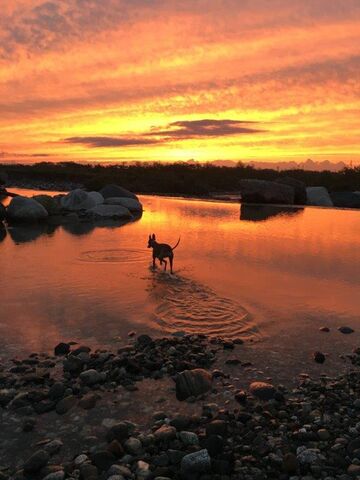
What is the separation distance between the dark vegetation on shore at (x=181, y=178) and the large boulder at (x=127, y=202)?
56.1 feet

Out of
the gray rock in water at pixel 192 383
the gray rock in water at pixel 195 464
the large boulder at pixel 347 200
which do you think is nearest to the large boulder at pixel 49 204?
the gray rock in water at pixel 192 383

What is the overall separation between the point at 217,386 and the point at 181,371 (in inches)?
19.9

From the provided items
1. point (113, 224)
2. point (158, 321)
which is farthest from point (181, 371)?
point (113, 224)

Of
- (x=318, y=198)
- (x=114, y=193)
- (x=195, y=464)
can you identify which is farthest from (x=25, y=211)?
(x=318, y=198)

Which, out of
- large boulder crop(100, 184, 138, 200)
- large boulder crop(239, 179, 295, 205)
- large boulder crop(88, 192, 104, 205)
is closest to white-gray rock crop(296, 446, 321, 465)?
large boulder crop(88, 192, 104, 205)

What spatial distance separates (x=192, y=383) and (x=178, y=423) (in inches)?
28.4

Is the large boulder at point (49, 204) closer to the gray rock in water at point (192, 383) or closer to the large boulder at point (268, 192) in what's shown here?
the large boulder at point (268, 192)

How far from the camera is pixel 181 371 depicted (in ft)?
18.0

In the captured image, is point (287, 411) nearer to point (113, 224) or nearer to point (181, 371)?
point (181, 371)

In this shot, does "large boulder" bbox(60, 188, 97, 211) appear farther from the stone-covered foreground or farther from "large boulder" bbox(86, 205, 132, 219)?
the stone-covered foreground

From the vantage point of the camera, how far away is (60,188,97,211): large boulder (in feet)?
79.9

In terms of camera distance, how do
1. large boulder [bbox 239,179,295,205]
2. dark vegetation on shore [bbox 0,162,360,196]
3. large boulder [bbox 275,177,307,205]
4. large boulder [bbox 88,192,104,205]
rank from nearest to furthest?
Answer: large boulder [bbox 88,192,104,205]
large boulder [bbox 239,179,295,205]
large boulder [bbox 275,177,307,205]
dark vegetation on shore [bbox 0,162,360,196]

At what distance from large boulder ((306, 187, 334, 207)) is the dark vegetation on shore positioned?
362 inches

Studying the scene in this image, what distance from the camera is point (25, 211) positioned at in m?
20.4
